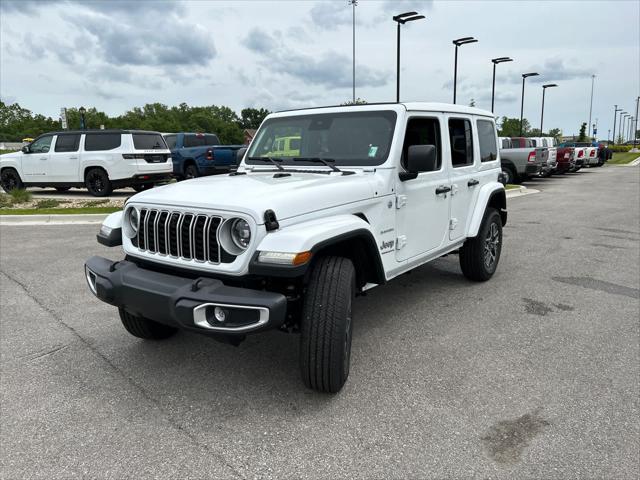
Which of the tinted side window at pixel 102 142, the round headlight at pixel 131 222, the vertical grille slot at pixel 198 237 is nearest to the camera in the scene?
the vertical grille slot at pixel 198 237

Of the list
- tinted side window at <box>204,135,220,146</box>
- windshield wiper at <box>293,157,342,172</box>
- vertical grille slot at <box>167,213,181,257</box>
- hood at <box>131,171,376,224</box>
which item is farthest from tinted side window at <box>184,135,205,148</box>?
vertical grille slot at <box>167,213,181,257</box>

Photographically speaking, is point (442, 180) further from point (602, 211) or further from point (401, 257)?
point (602, 211)

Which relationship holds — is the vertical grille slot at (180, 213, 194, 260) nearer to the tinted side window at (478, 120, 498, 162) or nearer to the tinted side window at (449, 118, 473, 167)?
the tinted side window at (449, 118, 473, 167)

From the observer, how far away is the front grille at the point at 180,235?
118 inches

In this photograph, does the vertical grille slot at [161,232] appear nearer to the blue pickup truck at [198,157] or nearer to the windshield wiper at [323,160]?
the windshield wiper at [323,160]

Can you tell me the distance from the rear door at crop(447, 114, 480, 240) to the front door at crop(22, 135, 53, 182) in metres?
12.4

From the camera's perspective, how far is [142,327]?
12.8 feet

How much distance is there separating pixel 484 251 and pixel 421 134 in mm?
1920

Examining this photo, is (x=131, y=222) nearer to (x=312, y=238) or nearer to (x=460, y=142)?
(x=312, y=238)

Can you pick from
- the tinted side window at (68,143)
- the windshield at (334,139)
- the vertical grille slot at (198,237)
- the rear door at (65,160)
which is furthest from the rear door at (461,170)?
the tinted side window at (68,143)

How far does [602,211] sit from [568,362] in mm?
9994

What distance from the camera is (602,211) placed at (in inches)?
483

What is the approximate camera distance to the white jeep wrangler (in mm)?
2799

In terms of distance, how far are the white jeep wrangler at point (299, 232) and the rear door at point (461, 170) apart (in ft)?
0.17
